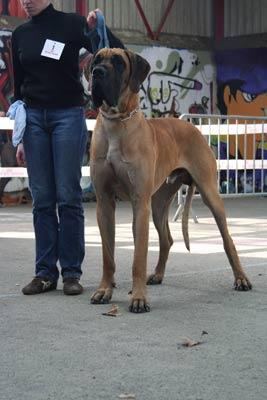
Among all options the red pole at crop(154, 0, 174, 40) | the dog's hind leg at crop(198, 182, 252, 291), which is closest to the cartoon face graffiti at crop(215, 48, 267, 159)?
the red pole at crop(154, 0, 174, 40)

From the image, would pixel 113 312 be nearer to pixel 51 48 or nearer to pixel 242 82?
pixel 51 48

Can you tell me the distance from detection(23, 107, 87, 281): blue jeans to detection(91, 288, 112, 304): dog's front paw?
0.43 metres

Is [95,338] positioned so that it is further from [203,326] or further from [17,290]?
[17,290]

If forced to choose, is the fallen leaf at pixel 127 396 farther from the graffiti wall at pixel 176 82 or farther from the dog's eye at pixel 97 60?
the graffiti wall at pixel 176 82

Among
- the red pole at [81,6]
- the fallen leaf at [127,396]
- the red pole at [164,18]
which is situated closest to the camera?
the fallen leaf at [127,396]

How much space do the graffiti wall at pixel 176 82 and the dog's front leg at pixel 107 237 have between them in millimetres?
10481

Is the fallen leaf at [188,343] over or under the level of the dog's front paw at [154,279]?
over

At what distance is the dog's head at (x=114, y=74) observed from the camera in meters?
4.54

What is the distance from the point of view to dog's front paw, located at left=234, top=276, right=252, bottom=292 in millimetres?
5422

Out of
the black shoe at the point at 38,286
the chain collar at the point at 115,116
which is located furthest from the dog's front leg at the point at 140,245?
the black shoe at the point at 38,286

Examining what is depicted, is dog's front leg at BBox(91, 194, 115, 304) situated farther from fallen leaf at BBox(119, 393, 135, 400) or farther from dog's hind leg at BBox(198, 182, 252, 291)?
fallen leaf at BBox(119, 393, 135, 400)

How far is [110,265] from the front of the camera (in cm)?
505

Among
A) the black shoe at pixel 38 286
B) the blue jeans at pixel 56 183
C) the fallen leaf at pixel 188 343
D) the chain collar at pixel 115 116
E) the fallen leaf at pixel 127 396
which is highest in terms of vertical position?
the chain collar at pixel 115 116

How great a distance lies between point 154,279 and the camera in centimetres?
570
